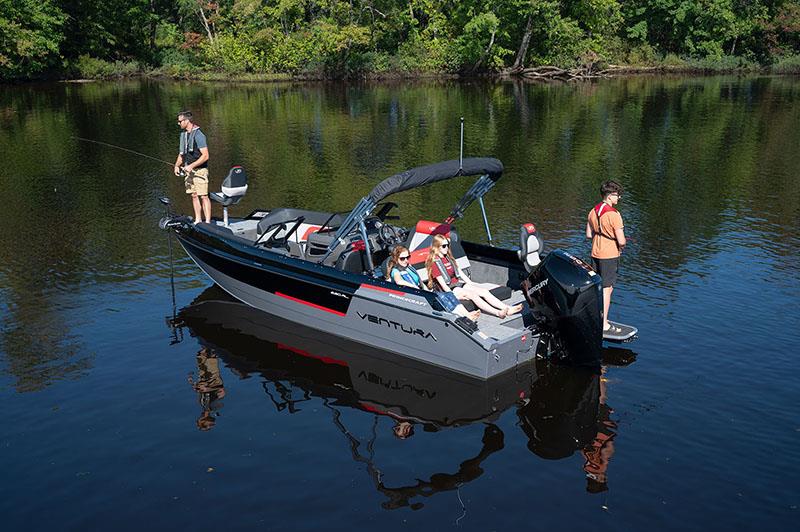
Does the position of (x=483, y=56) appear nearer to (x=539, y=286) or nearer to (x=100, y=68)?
(x=100, y=68)

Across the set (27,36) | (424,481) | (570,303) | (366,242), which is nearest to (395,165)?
(366,242)

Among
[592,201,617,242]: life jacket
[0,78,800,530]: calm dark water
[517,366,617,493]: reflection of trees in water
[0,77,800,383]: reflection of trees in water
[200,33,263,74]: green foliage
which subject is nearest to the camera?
[0,78,800,530]: calm dark water

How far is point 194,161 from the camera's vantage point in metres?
14.4

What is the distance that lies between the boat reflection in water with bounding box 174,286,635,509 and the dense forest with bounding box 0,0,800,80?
47082 millimetres

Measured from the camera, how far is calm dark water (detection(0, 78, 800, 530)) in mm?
7605

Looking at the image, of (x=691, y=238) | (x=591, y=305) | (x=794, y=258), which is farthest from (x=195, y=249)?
(x=794, y=258)

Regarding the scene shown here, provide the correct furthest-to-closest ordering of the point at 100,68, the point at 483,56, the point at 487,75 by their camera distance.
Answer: the point at 100,68 < the point at 487,75 < the point at 483,56

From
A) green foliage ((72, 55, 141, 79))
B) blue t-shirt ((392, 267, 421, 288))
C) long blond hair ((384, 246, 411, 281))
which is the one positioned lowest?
blue t-shirt ((392, 267, 421, 288))

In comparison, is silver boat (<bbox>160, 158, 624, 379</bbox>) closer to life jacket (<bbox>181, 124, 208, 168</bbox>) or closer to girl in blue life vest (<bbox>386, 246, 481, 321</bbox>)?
girl in blue life vest (<bbox>386, 246, 481, 321</bbox>)

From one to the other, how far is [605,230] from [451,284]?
2.15 metres

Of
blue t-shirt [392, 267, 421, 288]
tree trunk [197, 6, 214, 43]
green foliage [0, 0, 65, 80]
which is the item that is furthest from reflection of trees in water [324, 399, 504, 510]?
tree trunk [197, 6, 214, 43]

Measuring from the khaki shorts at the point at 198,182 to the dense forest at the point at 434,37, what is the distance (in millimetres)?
43771

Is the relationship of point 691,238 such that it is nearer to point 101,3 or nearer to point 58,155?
point 58,155

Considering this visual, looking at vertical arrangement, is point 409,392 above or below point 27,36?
below
